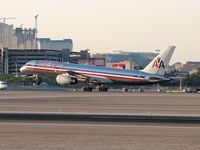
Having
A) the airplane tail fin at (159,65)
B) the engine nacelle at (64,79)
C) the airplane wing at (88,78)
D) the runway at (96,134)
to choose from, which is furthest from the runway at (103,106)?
the airplane tail fin at (159,65)

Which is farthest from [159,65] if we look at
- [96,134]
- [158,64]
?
[96,134]

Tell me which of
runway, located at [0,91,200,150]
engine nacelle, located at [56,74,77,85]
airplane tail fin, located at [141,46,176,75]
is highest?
airplane tail fin, located at [141,46,176,75]

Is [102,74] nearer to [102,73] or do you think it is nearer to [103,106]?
[102,73]

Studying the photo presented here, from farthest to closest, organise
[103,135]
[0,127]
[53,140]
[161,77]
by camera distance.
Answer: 1. [161,77]
2. [0,127]
3. [103,135]
4. [53,140]

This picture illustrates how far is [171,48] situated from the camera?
95562 millimetres

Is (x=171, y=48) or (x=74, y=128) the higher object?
(x=171, y=48)

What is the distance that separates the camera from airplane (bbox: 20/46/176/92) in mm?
89875

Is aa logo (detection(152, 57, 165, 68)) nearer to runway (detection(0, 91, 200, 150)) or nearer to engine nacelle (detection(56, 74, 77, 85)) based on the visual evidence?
engine nacelle (detection(56, 74, 77, 85))

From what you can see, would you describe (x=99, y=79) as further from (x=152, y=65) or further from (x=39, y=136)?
(x=39, y=136)

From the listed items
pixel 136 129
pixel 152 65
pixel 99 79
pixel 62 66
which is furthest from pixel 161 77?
pixel 136 129

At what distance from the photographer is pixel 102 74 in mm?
91000

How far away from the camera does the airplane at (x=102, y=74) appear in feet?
295

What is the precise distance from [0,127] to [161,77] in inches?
2554

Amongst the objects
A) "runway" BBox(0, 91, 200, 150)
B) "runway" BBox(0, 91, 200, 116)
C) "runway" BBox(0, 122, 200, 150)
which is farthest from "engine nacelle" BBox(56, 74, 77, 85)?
"runway" BBox(0, 122, 200, 150)
